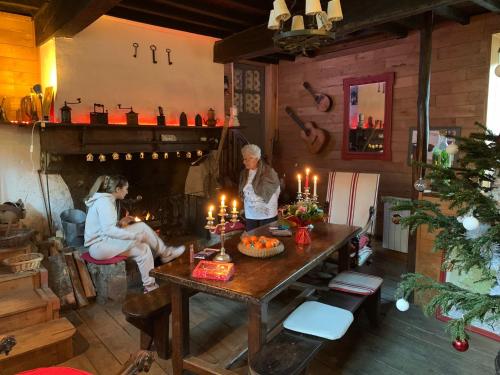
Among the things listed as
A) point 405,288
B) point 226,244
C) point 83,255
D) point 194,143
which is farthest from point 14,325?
point 194,143

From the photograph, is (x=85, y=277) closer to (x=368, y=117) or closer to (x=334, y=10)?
(x=334, y=10)

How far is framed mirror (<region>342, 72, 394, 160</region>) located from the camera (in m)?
4.91

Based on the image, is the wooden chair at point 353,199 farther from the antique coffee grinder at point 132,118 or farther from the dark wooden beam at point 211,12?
the antique coffee grinder at point 132,118

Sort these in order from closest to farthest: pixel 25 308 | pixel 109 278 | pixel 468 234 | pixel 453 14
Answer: pixel 468 234 → pixel 25 308 → pixel 109 278 → pixel 453 14

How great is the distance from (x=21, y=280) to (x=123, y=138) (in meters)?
1.90

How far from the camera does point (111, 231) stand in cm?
329

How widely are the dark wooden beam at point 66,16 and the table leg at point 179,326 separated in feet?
6.96

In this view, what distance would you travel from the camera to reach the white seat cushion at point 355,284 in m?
2.63

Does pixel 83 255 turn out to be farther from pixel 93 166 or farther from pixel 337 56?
pixel 337 56

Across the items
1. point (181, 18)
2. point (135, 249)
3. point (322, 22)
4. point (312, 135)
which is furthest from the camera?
point (312, 135)

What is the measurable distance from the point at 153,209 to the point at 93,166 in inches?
35.4

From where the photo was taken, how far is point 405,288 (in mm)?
1465

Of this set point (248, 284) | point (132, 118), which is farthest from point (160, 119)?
point (248, 284)

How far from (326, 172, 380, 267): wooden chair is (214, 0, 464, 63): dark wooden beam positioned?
5.49 ft
